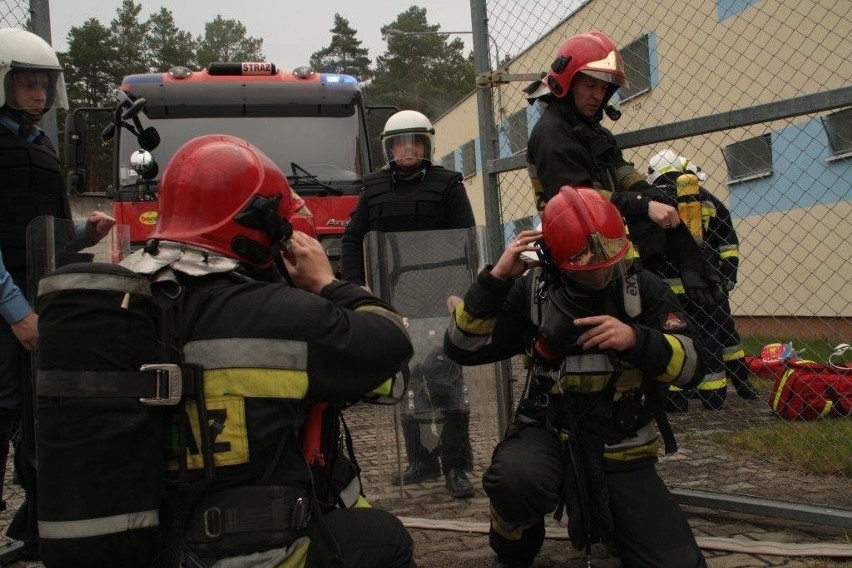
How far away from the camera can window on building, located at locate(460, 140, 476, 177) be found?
2065 cm

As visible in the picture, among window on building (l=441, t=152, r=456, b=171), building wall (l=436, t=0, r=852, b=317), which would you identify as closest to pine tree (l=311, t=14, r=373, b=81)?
window on building (l=441, t=152, r=456, b=171)

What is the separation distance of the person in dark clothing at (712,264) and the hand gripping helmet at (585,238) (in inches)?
113

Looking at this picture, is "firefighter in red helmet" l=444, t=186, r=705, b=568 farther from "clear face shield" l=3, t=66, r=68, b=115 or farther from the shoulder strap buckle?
"clear face shield" l=3, t=66, r=68, b=115

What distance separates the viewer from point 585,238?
288cm

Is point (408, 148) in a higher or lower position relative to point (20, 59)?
lower

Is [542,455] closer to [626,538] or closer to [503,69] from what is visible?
[626,538]

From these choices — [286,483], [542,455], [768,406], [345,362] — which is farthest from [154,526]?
[768,406]

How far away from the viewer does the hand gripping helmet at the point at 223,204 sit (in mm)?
2082

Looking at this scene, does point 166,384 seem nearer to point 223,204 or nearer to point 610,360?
point 223,204

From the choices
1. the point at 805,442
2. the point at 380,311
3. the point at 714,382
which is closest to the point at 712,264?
the point at 714,382

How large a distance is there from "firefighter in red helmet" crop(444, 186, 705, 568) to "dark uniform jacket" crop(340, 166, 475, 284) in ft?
5.24

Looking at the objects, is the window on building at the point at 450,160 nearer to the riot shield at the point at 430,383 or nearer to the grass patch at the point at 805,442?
the grass patch at the point at 805,442

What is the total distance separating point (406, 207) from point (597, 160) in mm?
1420

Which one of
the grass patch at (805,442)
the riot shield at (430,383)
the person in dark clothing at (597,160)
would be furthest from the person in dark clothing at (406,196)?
the grass patch at (805,442)
